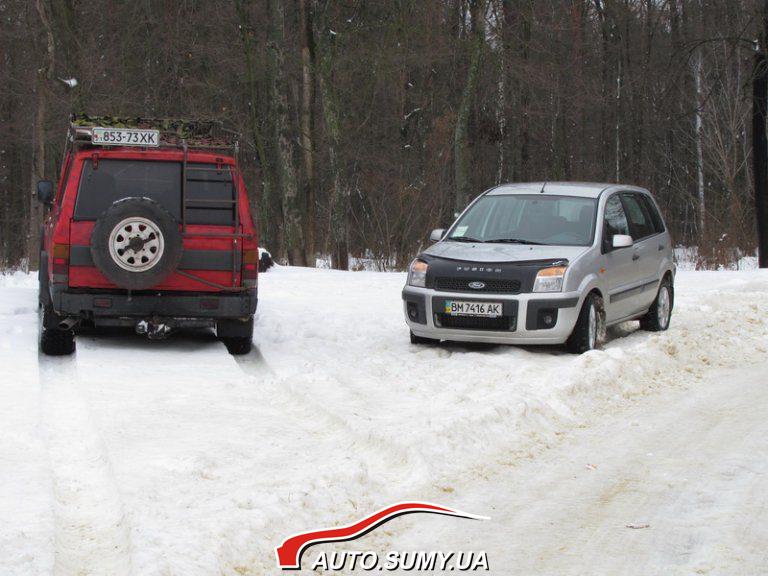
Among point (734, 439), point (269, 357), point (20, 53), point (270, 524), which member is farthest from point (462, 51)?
point (270, 524)

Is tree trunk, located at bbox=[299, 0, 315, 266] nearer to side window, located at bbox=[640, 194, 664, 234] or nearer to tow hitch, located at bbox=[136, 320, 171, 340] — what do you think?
side window, located at bbox=[640, 194, 664, 234]

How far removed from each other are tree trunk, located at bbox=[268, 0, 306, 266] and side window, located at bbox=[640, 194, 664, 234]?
12346mm

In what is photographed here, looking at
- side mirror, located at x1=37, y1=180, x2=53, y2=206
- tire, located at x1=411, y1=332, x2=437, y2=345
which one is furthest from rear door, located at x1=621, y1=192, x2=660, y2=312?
side mirror, located at x1=37, y1=180, x2=53, y2=206

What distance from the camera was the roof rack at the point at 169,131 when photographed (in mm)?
10258

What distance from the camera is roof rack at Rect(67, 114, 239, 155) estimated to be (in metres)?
10.3

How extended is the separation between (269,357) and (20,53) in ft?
81.7

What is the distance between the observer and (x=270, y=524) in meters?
4.86

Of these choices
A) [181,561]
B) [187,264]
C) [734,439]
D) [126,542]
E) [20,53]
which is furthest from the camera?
[20,53]

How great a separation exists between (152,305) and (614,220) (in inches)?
200

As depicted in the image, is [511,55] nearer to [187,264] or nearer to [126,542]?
[187,264]

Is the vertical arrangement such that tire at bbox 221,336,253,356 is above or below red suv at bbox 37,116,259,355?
below

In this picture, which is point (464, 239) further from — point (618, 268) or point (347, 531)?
point (347, 531)

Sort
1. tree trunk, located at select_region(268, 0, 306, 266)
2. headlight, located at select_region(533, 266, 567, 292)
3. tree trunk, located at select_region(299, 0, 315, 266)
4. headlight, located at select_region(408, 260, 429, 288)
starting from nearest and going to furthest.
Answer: headlight, located at select_region(533, 266, 567, 292), headlight, located at select_region(408, 260, 429, 288), tree trunk, located at select_region(268, 0, 306, 266), tree trunk, located at select_region(299, 0, 315, 266)

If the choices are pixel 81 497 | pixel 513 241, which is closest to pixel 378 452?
pixel 81 497
